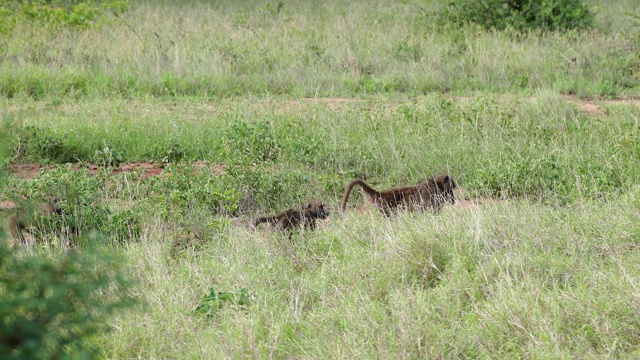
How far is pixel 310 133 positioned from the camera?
9.20 metres

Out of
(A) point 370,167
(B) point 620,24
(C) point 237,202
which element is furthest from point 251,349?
(B) point 620,24

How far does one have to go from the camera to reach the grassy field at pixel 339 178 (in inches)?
171

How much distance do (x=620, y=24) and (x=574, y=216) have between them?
1243cm

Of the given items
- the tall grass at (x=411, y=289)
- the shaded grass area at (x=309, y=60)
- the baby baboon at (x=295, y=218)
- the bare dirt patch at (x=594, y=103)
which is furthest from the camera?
the shaded grass area at (x=309, y=60)

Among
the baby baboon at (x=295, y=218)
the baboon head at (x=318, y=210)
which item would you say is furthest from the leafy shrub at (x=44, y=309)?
the baboon head at (x=318, y=210)

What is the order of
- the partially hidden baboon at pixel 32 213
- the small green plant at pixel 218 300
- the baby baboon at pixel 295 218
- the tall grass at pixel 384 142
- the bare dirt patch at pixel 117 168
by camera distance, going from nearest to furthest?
the small green plant at pixel 218 300 < the partially hidden baboon at pixel 32 213 < the baby baboon at pixel 295 218 < the tall grass at pixel 384 142 < the bare dirt patch at pixel 117 168

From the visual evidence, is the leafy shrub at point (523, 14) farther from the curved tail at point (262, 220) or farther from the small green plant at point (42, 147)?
the curved tail at point (262, 220)

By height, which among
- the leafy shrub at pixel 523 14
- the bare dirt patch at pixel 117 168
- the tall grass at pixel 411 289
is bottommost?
the bare dirt patch at pixel 117 168

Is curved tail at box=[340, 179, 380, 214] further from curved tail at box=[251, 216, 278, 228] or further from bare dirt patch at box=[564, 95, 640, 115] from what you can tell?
bare dirt patch at box=[564, 95, 640, 115]

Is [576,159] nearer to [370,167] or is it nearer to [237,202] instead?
[370,167]

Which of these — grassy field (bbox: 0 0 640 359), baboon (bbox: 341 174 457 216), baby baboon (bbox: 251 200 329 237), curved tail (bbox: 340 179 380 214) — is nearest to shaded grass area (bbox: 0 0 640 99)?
grassy field (bbox: 0 0 640 359)

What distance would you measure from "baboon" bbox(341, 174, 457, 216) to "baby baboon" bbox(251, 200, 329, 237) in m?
0.25

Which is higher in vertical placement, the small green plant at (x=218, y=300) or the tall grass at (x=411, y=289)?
the tall grass at (x=411, y=289)

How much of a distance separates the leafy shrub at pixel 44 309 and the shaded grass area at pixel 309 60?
8.95 meters
